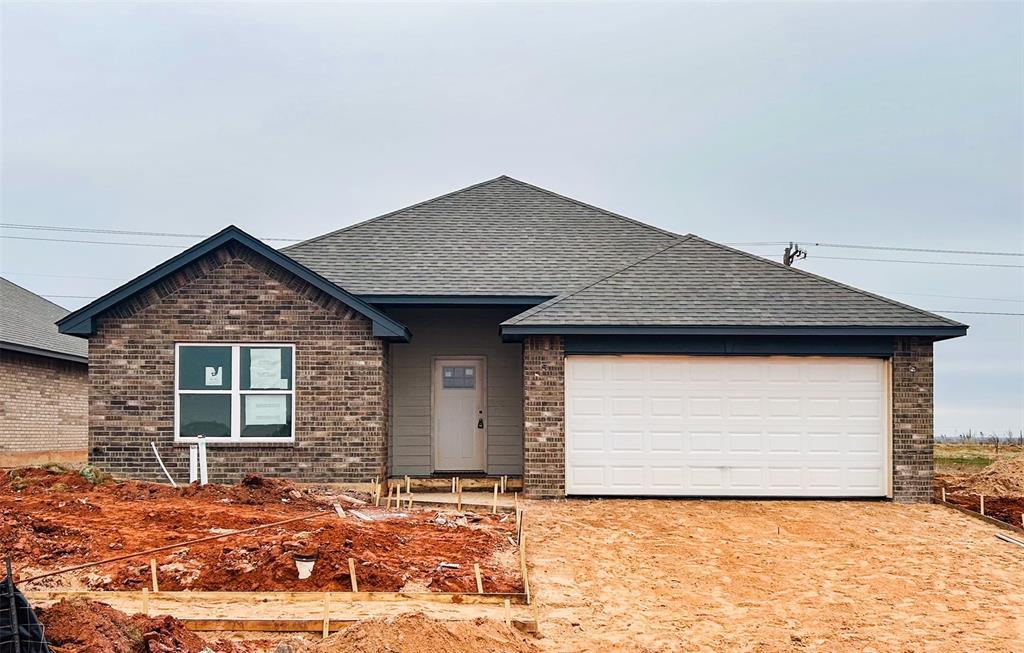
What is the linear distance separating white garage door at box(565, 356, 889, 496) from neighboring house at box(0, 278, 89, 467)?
14349 millimetres

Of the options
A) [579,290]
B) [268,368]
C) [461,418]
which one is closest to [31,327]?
[268,368]

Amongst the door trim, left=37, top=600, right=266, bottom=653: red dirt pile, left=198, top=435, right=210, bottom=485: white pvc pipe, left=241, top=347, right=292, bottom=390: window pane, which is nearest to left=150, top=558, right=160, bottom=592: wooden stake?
Result: left=37, top=600, right=266, bottom=653: red dirt pile

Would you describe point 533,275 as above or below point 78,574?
above

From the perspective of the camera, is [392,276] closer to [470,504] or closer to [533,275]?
[533,275]

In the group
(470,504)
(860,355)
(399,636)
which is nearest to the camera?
(399,636)

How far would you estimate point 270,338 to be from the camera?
575 inches

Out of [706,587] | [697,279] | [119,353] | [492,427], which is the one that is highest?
[697,279]

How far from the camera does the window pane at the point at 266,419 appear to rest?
14.6 meters

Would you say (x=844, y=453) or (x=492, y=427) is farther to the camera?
(x=492, y=427)

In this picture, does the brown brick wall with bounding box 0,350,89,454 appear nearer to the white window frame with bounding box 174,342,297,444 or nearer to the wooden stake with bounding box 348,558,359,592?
the white window frame with bounding box 174,342,297,444

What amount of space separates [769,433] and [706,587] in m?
5.59

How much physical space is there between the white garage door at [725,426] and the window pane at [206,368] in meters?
5.50

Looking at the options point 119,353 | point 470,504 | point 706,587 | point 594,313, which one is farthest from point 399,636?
point 119,353

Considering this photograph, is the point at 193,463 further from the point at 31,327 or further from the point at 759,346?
the point at 31,327
